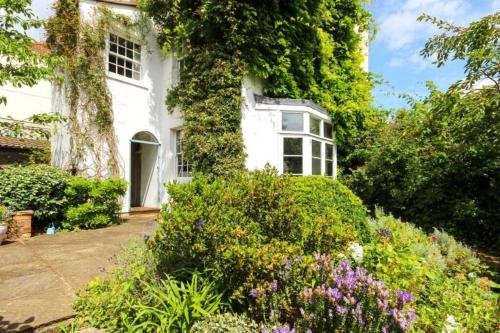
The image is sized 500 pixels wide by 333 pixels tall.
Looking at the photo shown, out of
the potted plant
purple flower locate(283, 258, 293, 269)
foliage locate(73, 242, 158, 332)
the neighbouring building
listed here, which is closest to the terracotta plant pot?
the potted plant

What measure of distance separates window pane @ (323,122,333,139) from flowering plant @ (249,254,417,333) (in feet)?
24.7

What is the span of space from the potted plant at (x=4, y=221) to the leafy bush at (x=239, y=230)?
429 cm

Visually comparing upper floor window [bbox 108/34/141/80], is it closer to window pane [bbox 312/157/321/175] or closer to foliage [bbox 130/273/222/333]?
window pane [bbox 312/157/321/175]

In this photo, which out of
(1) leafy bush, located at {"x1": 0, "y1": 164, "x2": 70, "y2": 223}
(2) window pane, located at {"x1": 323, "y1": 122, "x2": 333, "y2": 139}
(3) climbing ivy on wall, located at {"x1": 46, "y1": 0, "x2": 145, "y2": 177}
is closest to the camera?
(1) leafy bush, located at {"x1": 0, "y1": 164, "x2": 70, "y2": 223}

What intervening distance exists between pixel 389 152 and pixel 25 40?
8473 millimetres

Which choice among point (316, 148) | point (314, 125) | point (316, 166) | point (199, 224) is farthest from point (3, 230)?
point (314, 125)

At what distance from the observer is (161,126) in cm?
1041

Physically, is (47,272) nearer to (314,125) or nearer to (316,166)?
(316,166)

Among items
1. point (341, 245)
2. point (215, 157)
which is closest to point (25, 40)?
point (341, 245)

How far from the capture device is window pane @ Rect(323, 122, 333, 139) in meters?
9.80

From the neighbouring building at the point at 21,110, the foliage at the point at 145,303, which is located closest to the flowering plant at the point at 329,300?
the foliage at the point at 145,303

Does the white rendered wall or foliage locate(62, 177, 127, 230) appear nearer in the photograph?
foliage locate(62, 177, 127, 230)

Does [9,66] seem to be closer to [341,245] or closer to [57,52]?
[341,245]

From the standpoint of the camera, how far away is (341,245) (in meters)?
3.07
